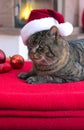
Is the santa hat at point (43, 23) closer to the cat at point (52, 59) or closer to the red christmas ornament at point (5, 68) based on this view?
the cat at point (52, 59)

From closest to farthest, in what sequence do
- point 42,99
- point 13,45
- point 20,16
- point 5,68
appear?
point 42,99 < point 5,68 < point 13,45 < point 20,16

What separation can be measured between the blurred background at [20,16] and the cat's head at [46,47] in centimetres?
132

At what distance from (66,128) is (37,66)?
24 cm

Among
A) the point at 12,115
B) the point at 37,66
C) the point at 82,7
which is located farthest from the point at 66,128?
the point at 82,7

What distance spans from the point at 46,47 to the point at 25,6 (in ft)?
5.21

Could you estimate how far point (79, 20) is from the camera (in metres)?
2.45

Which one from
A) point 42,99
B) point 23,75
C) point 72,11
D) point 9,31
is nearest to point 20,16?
point 9,31

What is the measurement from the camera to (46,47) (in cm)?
84

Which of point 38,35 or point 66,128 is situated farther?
point 38,35

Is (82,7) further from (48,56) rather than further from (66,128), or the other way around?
(66,128)

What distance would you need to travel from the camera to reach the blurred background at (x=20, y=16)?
87.4 inches

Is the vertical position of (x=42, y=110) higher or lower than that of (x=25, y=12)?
lower

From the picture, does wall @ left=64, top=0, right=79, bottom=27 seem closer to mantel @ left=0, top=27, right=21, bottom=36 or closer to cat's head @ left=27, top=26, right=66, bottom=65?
mantel @ left=0, top=27, right=21, bottom=36

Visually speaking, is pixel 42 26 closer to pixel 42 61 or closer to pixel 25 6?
pixel 42 61
